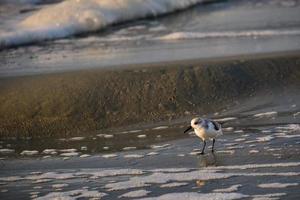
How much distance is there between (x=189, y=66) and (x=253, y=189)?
481cm

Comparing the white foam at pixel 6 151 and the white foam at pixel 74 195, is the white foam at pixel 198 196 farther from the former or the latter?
the white foam at pixel 6 151

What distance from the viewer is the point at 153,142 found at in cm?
827

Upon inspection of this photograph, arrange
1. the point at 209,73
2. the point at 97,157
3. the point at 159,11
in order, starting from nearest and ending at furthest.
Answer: the point at 97,157 < the point at 209,73 < the point at 159,11

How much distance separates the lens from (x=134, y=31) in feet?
52.7

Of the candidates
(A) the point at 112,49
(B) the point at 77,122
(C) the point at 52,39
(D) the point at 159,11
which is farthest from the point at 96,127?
(D) the point at 159,11

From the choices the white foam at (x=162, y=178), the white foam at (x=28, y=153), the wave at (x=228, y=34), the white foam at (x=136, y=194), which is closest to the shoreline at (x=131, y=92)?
the white foam at (x=28, y=153)

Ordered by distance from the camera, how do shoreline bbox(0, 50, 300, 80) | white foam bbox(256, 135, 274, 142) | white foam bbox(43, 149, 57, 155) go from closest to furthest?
white foam bbox(256, 135, 274, 142)
white foam bbox(43, 149, 57, 155)
shoreline bbox(0, 50, 300, 80)

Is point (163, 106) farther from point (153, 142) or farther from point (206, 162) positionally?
point (206, 162)

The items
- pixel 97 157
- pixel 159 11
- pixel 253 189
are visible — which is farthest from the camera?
pixel 159 11

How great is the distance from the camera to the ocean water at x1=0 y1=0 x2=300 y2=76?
40.8 feet

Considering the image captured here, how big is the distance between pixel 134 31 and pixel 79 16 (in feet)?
6.71

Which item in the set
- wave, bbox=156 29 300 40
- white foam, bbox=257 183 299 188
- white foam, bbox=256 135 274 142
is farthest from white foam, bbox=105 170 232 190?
wave, bbox=156 29 300 40

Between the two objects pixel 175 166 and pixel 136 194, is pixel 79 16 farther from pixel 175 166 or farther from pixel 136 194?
pixel 136 194

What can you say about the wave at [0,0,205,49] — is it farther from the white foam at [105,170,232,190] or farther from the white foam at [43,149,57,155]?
the white foam at [105,170,232,190]
